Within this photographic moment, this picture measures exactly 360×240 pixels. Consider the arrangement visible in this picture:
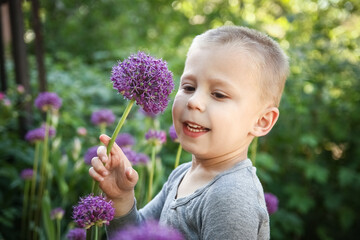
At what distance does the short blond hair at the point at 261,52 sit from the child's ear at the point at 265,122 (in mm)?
31

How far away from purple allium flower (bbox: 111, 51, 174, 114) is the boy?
13cm

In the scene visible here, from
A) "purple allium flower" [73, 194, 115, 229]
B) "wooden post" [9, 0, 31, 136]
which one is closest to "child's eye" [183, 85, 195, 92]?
"purple allium flower" [73, 194, 115, 229]

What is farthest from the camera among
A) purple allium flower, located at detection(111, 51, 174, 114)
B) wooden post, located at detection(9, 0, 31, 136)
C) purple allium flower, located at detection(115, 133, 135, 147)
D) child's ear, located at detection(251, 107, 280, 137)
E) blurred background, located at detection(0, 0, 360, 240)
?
wooden post, located at detection(9, 0, 31, 136)

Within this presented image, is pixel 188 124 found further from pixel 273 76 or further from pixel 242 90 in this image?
pixel 273 76

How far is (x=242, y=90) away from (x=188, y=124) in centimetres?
16

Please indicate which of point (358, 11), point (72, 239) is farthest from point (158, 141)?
point (358, 11)

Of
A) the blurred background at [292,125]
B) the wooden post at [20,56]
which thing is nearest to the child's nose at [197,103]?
the blurred background at [292,125]

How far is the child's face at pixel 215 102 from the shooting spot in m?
1.10

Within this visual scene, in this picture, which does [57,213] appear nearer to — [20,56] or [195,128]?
[195,128]

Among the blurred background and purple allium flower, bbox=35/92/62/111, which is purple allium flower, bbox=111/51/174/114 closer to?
purple allium flower, bbox=35/92/62/111

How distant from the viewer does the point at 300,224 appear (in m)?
2.91

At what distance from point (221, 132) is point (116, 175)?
31cm

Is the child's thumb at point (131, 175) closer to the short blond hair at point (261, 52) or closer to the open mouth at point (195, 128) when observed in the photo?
the open mouth at point (195, 128)

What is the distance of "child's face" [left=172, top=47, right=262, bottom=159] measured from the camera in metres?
1.10
